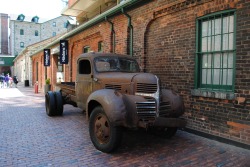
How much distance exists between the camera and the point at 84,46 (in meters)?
14.4

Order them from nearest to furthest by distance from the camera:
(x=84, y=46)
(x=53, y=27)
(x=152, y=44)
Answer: (x=152, y=44)
(x=84, y=46)
(x=53, y=27)

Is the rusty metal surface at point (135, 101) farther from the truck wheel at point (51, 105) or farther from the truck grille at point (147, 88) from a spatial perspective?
the truck wheel at point (51, 105)

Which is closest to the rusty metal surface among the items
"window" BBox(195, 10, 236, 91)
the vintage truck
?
the vintage truck

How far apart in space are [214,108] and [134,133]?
2.23 meters

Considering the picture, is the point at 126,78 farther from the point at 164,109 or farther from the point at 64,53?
the point at 64,53

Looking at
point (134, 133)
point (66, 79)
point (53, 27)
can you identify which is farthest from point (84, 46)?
point (53, 27)

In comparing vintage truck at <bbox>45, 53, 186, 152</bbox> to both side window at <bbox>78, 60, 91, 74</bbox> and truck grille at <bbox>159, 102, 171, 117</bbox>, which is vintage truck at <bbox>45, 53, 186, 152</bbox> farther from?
side window at <bbox>78, 60, 91, 74</bbox>

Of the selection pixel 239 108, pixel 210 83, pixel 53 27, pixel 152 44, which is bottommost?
pixel 239 108

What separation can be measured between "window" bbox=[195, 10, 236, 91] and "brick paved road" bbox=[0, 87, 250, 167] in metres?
1.51

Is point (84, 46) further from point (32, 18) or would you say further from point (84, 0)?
point (32, 18)

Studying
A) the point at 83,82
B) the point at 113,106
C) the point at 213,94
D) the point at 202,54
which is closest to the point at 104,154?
the point at 113,106

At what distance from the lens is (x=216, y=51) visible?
20.3ft

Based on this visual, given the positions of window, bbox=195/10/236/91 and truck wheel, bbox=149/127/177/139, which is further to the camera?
truck wheel, bbox=149/127/177/139

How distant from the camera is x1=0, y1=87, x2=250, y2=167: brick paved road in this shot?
468 cm
